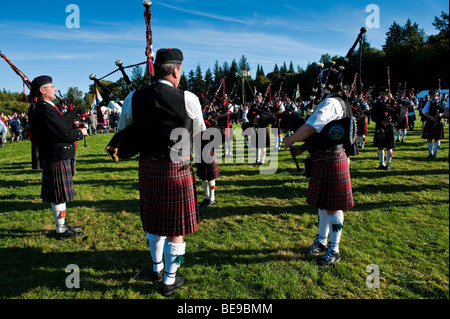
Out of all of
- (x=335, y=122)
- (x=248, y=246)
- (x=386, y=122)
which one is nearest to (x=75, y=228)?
(x=248, y=246)

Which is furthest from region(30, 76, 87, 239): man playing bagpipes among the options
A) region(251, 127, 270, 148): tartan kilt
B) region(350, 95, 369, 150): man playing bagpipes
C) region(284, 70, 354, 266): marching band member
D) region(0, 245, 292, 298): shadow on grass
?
region(350, 95, 369, 150): man playing bagpipes

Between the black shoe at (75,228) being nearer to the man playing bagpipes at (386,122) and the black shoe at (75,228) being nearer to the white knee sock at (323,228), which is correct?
the white knee sock at (323,228)

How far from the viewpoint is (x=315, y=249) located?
9.93 ft

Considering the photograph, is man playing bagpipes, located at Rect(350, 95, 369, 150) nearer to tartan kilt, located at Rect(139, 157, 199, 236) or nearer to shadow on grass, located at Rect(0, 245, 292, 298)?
shadow on grass, located at Rect(0, 245, 292, 298)

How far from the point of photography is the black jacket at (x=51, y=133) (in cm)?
311

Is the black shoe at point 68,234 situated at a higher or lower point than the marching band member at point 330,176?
lower

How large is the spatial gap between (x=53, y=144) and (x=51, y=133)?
0.17 meters

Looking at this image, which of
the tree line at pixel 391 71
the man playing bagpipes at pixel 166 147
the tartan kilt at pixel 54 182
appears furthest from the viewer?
the tree line at pixel 391 71

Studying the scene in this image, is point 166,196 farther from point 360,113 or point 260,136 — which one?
point 360,113

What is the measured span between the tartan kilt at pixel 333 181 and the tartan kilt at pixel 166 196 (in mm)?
1424

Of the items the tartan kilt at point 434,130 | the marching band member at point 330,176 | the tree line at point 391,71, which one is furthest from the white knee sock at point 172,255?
the tree line at point 391,71

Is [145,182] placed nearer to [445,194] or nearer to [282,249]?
[282,249]
